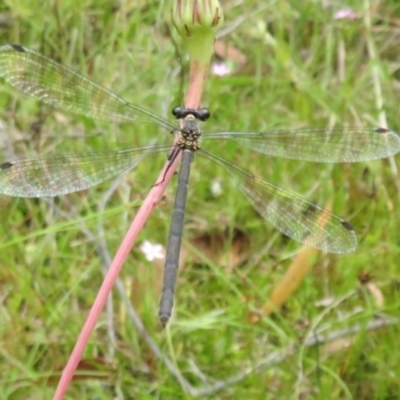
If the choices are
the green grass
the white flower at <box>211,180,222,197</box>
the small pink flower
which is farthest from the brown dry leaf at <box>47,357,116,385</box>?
the small pink flower

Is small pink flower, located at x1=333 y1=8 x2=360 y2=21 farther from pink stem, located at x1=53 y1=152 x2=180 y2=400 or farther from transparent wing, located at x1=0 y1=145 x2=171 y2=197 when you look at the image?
pink stem, located at x1=53 y1=152 x2=180 y2=400

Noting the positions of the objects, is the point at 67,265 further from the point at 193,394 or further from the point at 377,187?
the point at 377,187

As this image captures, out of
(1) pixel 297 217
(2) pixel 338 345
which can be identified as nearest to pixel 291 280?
(2) pixel 338 345

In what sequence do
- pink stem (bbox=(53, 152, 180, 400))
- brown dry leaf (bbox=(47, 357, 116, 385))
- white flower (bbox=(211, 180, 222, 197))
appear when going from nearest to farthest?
pink stem (bbox=(53, 152, 180, 400)) → brown dry leaf (bbox=(47, 357, 116, 385)) → white flower (bbox=(211, 180, 222, 197))

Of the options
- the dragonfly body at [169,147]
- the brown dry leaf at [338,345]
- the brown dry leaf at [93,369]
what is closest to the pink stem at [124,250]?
the dragonfly body at [169,147]

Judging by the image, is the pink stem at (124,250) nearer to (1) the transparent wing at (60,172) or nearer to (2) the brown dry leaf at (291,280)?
(1) the transparent wing at (60,172)

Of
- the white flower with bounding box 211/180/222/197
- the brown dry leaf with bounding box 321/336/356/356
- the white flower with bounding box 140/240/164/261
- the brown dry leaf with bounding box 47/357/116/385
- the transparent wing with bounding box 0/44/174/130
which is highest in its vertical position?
the white flower with bounding box 211/180/222/197

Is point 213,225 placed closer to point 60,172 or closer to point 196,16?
point 60,172
